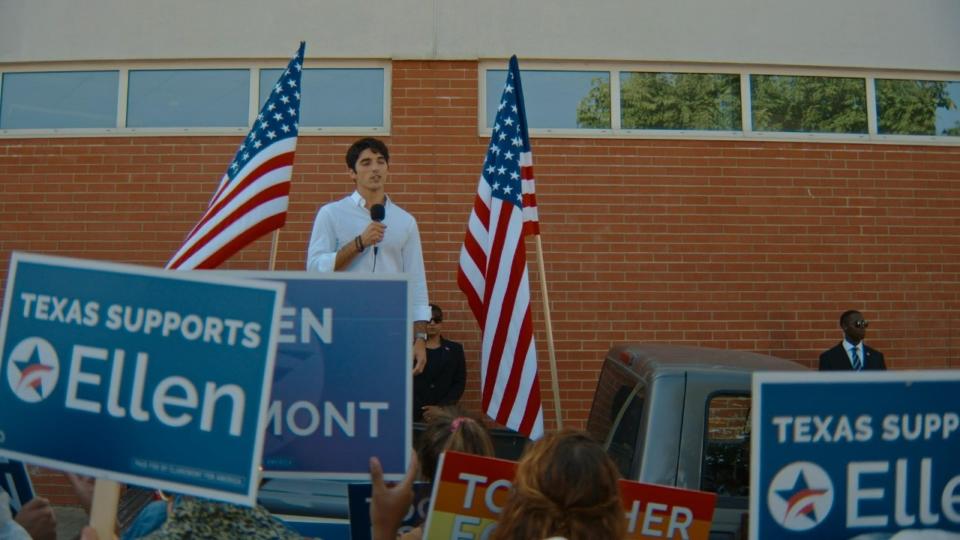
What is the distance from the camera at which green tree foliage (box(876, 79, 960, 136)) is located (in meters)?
8.35

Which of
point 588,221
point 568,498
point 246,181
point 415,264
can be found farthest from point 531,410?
point 588,221

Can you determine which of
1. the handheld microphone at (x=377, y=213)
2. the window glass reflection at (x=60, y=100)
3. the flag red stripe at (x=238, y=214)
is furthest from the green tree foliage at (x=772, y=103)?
the window glass reflection at (x=60, y=100)

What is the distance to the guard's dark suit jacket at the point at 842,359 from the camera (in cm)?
760

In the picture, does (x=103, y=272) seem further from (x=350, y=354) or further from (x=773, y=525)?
(x=773, y=525)

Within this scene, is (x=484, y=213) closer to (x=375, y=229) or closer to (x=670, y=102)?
(x=375, y=229)

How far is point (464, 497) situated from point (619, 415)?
1.34 m

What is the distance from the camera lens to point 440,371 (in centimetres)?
734

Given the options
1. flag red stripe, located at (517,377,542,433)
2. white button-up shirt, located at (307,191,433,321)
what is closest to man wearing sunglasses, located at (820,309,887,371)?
flag red stripe, located at (517,377,542,433)

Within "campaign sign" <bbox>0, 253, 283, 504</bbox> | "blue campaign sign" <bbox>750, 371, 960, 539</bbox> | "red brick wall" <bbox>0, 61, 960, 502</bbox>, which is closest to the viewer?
"campaign sign" <bbox>0, 253, 283, 504</bbox>

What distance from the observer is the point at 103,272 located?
2.53 m

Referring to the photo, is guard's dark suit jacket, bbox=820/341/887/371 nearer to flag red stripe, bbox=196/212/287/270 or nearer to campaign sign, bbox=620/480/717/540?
flag red stripe, bbox=196/212/287/270

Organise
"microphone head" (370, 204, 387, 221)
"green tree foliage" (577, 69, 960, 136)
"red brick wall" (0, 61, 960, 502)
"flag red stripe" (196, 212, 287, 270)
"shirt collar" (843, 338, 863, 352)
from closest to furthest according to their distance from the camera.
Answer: "flag red stripe" (196, 212, 287, 270)
"microphone head" (370, 204, 387, 221)
"shirt collar" (843, 338, 863, 352)
"red brick wall" (0, 61, 960, 502)
"green tree foliage" (577, 69, 960, 136)

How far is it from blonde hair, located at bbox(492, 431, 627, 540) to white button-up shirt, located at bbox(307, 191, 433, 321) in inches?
115

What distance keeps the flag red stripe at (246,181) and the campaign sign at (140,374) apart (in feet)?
7.32
